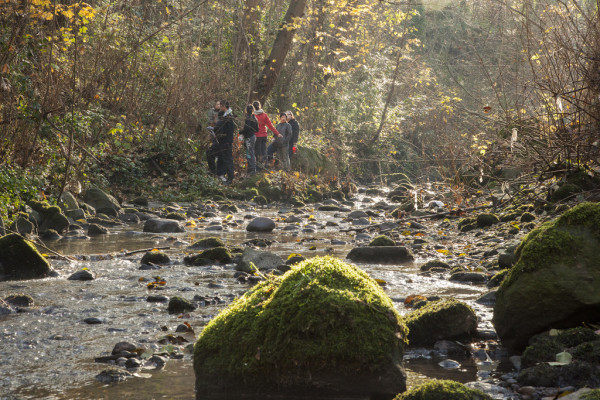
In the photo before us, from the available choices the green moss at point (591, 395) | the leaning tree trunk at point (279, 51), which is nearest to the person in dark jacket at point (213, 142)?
the leaning tree trunk at point (279, 51)

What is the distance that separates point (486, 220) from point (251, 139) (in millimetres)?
9838

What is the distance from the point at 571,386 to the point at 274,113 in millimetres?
21547

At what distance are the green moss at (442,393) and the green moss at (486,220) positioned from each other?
8031 millimetres

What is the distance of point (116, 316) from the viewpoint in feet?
18.3

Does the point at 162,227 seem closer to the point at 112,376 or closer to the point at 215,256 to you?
the point at 215,256

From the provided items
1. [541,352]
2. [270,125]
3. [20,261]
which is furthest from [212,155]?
[541,352]

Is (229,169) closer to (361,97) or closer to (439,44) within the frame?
(361,97)

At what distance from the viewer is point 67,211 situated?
1182cm

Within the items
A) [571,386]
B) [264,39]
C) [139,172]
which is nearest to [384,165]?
[264,39]

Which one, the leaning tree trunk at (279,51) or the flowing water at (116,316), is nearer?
the flowing water at (116,316)

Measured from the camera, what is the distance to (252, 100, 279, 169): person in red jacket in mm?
19656

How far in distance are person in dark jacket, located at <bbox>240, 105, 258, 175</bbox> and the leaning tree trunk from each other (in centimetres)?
256

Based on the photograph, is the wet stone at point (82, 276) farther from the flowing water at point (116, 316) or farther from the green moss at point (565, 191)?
the green moss at point (565, 191)

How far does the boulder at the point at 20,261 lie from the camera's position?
7.21 meters
